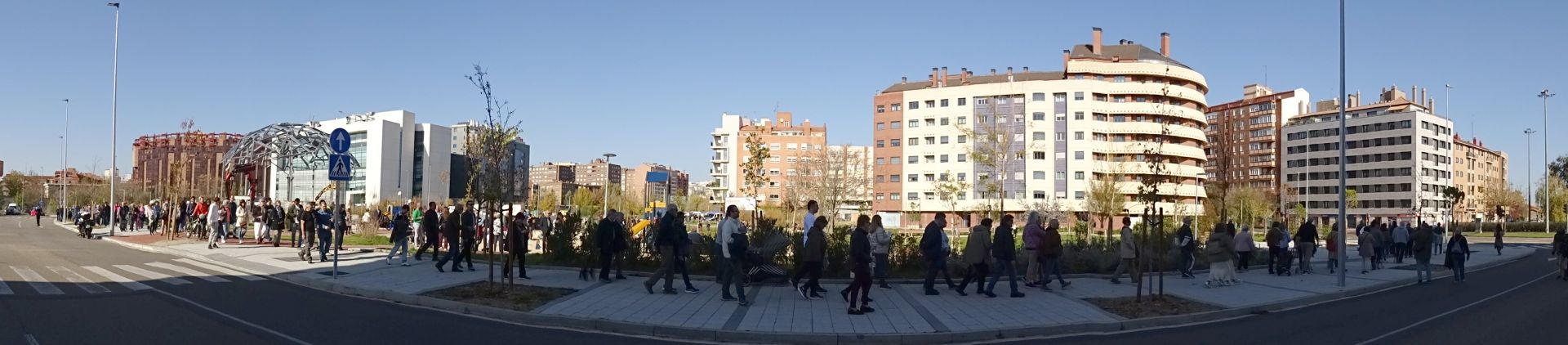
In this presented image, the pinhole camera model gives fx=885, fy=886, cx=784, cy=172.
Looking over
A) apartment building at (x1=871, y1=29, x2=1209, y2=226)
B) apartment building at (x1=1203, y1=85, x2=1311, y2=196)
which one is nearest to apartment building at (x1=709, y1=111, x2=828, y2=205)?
apartment building at (x1=871, y1=29, x2=1209, y2=226)

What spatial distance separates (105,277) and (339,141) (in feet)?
15.2

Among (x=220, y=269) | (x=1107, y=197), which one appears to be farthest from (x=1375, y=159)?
(x=220, y=269)

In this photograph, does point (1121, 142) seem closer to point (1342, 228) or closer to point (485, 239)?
point (1342, 228)

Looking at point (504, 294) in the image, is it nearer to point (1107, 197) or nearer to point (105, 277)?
point (105, 277)

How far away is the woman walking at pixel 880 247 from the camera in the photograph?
1582cm

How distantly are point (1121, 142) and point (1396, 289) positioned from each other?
65945 mm

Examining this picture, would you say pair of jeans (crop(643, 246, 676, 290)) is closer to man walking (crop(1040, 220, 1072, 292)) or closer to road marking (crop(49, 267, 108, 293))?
man walking (crop(1040, 220, 1072, 292))

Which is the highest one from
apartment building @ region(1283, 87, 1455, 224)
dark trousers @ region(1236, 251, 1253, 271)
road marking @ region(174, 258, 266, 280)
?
apartment building @ region(1283, 87, 1455, 224)

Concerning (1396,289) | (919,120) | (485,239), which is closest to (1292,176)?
(919,120)

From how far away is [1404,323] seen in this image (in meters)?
12.8

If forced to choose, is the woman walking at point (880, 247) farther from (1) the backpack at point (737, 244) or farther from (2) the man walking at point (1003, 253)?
(1) the backpack at point (737, 244)

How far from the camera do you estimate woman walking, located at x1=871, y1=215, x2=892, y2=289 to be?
15820 millimetres

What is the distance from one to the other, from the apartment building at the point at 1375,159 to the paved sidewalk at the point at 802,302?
294 feet

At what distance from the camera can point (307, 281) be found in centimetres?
1606
